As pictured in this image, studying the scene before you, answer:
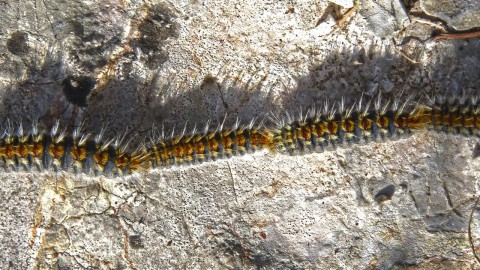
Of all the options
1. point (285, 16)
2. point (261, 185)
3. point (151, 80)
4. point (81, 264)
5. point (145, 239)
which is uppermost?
point (285, 16)

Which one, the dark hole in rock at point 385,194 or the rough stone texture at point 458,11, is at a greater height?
the rough stone texture at point 458,11

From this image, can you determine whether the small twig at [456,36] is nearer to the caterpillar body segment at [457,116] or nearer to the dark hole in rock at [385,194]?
the caterpillar body segment at [457,116]

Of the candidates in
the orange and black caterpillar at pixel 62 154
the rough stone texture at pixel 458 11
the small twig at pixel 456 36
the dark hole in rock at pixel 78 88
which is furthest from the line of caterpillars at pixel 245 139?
the rough stone texture at pixel 458 11

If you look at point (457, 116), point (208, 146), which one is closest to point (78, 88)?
point (208, 146)

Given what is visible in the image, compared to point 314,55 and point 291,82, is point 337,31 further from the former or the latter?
point 291,82

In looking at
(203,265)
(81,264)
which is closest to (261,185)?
(203,265)

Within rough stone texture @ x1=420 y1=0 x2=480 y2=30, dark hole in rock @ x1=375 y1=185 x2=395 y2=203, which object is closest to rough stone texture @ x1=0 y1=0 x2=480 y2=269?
dark hole in rock @ x1=375 y1=185 x2=395 y2=203

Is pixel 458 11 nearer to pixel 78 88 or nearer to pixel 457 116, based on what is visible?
pixel 457 116
